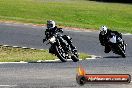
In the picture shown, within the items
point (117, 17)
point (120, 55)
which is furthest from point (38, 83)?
point (117, 17)

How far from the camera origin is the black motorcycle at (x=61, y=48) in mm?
19938

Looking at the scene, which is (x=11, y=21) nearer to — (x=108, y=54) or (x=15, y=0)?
(x=108, y=54)

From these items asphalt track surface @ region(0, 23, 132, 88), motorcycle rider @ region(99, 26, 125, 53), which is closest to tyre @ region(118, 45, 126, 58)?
asphalt track surface @ region(0, 23, 132, 88)

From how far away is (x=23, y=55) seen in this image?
73.6 feet

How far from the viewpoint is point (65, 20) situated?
4156cm

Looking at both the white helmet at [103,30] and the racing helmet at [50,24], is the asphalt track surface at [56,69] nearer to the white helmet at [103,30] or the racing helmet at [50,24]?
the white helmet at [103,30]

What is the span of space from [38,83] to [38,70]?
8.84ft

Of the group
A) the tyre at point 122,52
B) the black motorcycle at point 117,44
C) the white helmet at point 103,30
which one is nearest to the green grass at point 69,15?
the white helmet at point 103,30

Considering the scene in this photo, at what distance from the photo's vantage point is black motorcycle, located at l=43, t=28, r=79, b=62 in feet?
65.4

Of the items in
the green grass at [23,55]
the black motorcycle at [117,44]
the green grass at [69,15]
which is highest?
the black motorcycle at [117,44]

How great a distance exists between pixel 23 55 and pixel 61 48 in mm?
2801

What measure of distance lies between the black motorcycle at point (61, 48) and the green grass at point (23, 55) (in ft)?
3.26

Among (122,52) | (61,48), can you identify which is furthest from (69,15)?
(61,48)

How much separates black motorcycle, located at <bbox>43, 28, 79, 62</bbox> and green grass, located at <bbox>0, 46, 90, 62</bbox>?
0.99m
